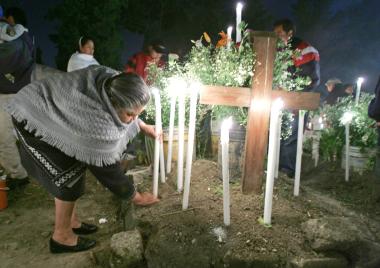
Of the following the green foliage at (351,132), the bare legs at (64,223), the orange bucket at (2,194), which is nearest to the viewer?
the bare legs at (64,223)

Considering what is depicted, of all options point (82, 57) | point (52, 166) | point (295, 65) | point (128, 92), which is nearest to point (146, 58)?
point (82, 57)

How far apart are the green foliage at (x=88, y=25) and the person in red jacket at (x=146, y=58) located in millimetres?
6045

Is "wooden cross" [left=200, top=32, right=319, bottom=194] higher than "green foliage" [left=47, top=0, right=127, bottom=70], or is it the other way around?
"green foliage" [left=47, top=0, right=127, bottom=70]

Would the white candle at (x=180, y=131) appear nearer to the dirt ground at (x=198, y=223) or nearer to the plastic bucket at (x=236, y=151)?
the dirt ground at (x=198, y=223)

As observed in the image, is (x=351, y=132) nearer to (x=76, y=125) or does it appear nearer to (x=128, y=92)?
(x=128, y=92)

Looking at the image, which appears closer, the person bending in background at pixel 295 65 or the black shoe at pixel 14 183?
the black shoe at pixel 14 183

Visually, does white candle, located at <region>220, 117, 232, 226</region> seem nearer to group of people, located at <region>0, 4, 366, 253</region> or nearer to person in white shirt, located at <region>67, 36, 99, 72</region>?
group of people, located at <region>0, 4, 366, 253</region>

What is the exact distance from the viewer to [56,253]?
2.99m

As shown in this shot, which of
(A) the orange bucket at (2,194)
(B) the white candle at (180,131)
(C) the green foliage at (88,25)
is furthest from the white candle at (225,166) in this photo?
(C) the green foliage at (88,25)

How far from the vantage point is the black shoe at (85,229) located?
3.38m

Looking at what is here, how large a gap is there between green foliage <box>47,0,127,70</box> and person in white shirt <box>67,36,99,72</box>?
22.1 ft

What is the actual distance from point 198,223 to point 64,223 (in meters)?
1.17

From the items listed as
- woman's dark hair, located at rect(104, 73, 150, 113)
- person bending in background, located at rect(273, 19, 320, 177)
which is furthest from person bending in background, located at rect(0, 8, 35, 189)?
person bending in background, located at rect(273, 19, 320, 177)

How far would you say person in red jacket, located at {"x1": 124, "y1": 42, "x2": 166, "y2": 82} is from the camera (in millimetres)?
5793
